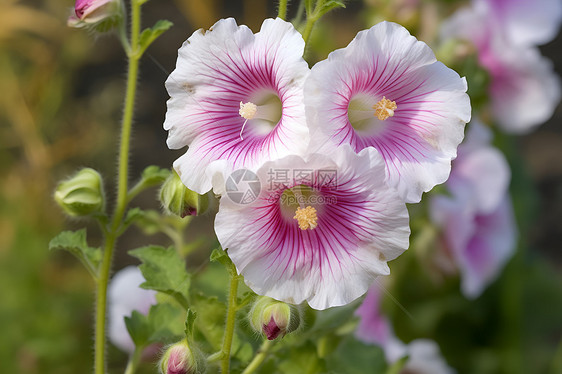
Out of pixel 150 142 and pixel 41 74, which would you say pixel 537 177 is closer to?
pixel 150 142

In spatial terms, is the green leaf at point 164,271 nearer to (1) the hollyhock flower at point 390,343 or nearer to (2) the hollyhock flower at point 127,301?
(2) the hollyhock flower at point 127,301

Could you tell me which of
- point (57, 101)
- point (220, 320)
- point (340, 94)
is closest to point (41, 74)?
point (57, 101)

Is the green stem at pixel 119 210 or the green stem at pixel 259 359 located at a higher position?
the green stem at pixel 119 210

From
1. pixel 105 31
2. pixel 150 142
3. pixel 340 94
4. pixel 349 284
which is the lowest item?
pixel 150 142

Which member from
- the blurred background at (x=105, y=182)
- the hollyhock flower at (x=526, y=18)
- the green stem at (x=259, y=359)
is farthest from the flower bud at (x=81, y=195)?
the hollyhock flower at (x=526, y=18)

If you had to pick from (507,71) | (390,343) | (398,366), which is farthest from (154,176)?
(507,71)

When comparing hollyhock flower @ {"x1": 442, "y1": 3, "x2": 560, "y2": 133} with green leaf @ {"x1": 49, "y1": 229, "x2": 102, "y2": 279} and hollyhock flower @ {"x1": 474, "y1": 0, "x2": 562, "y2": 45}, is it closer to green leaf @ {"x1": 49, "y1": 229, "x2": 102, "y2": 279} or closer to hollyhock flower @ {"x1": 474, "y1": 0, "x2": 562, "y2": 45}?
hollyhock flower @ {"x1": 474, "y1": 0, "x2": 562, "y2": 45}

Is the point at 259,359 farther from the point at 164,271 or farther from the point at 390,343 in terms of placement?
the point at 390,343
